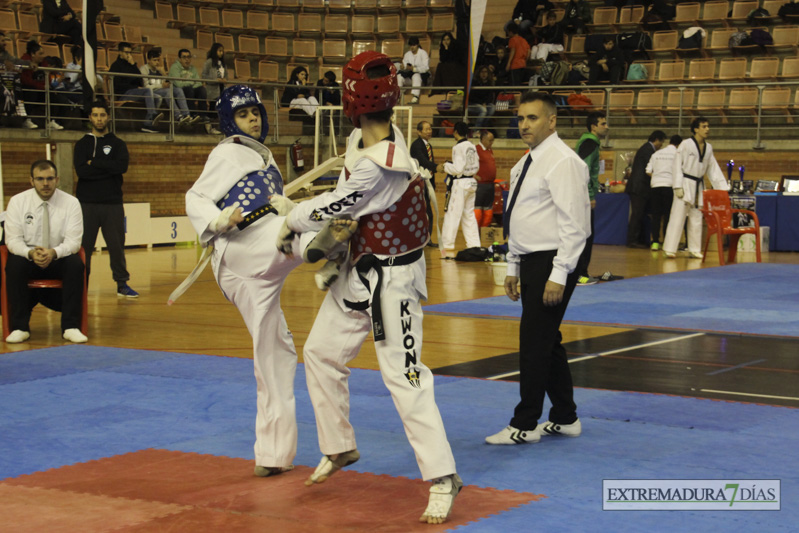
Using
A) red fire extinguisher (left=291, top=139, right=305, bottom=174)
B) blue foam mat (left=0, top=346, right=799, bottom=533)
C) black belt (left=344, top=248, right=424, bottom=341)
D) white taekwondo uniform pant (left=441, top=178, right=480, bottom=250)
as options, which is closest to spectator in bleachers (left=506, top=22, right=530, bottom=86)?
red fire extinguisher (left=291, top=139, right=305, bottom=174)

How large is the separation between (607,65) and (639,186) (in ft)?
16.3

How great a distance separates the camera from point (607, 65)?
69.8ft

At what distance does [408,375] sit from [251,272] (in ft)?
3.45

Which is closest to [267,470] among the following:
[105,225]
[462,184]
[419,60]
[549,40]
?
[105,225]

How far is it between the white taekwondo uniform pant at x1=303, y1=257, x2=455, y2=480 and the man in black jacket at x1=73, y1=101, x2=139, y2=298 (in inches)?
268

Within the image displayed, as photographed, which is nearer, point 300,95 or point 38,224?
point 38,224

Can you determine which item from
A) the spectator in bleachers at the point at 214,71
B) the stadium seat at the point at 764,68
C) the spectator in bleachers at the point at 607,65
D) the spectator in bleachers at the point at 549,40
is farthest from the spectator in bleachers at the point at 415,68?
the stadium seat at the point at 764,68

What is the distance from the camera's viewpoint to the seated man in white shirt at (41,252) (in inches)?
334

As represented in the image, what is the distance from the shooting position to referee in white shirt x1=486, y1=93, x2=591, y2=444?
4.99m

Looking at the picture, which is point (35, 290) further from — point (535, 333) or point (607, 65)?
point (607, 65)

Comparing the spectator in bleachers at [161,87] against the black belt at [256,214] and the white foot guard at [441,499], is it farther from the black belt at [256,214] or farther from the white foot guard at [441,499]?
the white foot guard at [441,499]

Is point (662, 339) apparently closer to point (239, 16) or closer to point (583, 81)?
point (583, 81)

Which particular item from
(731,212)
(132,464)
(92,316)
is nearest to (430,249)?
(731,212)

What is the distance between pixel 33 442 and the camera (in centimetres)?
521
